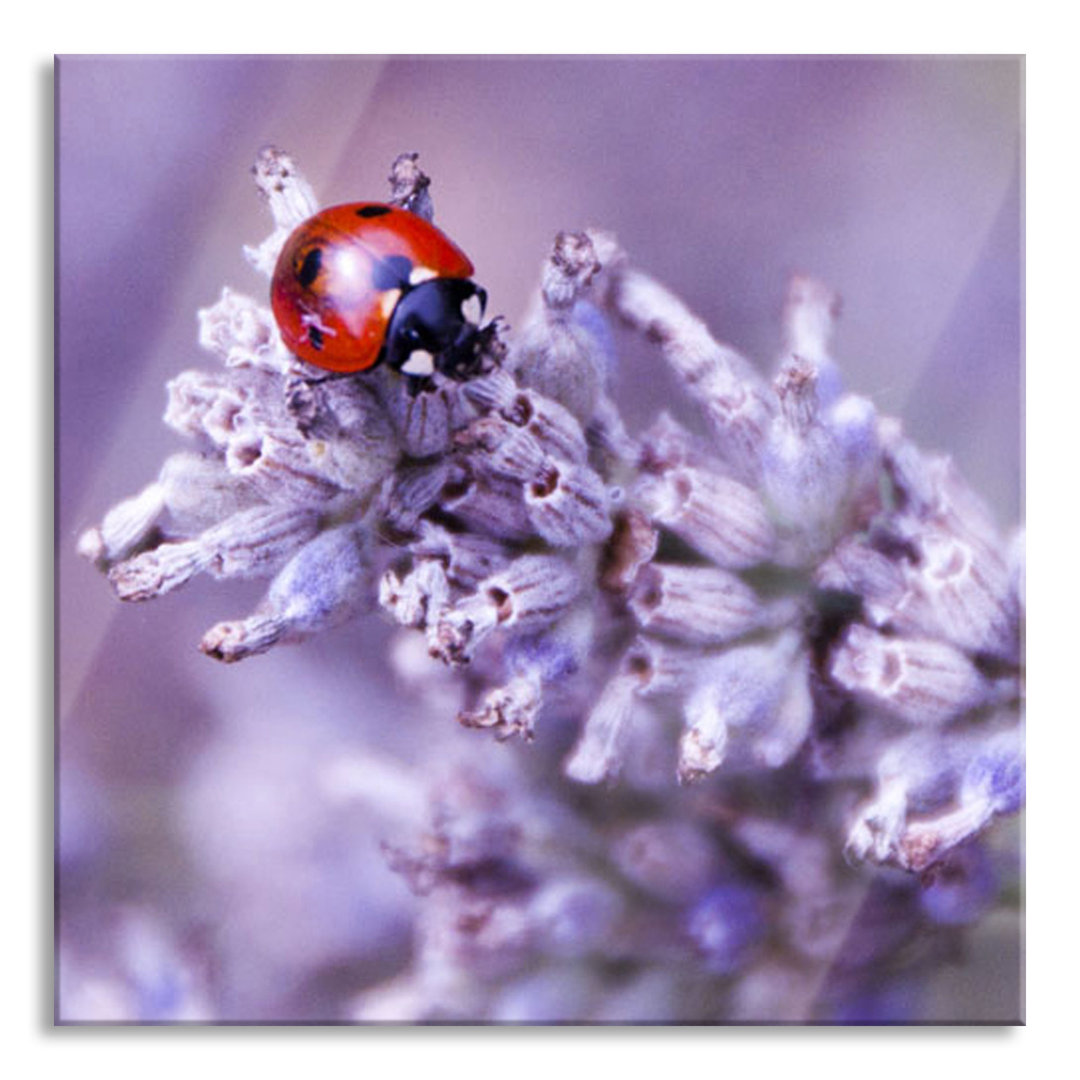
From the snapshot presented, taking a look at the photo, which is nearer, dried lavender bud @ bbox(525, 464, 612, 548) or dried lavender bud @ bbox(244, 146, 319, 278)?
dried lavender bud @ bbox(525, 464, 612, 548)

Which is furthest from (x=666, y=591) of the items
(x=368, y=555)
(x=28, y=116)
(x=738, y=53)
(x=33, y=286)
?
(x=28, y=116)

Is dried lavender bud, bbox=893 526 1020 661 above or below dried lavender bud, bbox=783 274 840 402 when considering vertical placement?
below

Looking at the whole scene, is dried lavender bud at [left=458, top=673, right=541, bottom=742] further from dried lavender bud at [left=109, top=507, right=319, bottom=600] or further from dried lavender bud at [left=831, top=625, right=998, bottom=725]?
dried lavender bud at [left=831, top=625, right=998, bottom=725]

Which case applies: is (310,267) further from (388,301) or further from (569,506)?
(569,506)

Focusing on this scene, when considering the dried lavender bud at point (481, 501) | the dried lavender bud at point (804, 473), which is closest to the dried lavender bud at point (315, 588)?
the dried lavender bud at point (481, 501)

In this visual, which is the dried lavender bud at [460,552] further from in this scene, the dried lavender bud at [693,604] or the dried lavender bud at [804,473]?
the dried lavender bud at [804,473]

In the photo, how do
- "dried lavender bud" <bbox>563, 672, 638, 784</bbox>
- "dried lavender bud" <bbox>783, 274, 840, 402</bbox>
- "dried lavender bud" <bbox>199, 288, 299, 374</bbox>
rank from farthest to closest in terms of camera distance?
"dried lavender bud" <bbox>783, 274, 840, 402</bbox>
"dried lavender bud" <bbox>563, 672, 638, 784</bbox>
"dried lavender bud" <bbox>199, 288, 299, 374</bbox>

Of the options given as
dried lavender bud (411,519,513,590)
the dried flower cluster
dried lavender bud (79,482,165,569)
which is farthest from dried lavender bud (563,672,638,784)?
dried lavender bud (79,482,165,569)

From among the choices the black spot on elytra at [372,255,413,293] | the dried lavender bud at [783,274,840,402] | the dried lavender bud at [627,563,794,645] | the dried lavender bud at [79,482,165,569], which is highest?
the dried lavender bud at [783,274,840,402]
